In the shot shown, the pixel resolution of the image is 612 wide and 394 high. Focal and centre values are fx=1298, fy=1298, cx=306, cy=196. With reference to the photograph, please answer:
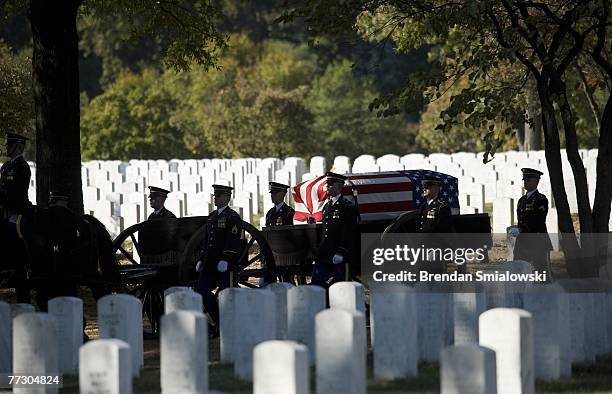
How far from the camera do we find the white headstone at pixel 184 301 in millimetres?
7809

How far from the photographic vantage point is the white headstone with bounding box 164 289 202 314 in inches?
307

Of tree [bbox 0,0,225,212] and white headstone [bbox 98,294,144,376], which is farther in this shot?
tree [bbox 0,0,225,212]

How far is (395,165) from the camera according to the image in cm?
2925

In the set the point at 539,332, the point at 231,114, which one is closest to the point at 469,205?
the point at 539,332

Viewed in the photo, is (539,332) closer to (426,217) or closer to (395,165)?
(426,217)

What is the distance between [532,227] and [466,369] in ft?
26.5

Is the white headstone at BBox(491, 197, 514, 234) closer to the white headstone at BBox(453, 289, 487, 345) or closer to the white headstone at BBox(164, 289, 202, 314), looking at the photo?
the white headstone at BBox(453, 289, 487, 345)

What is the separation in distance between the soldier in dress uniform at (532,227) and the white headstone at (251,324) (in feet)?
19.9

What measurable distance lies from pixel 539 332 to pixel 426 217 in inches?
179

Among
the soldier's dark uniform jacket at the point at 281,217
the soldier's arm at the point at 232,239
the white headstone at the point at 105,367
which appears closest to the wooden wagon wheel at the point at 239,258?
the soldier's arm at the point at 232,239

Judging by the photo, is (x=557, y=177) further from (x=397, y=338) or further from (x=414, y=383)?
(x=414, y=383)

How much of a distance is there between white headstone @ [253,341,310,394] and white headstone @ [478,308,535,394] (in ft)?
4.06

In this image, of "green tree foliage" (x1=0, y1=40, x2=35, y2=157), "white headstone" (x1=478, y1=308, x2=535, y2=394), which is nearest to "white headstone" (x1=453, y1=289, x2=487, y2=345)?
"white headstone" (x1=478, y1=308, x2=535, y2=394)

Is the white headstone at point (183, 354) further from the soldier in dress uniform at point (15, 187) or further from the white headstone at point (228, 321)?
the soldier in dress uniform at point (15, 187)
